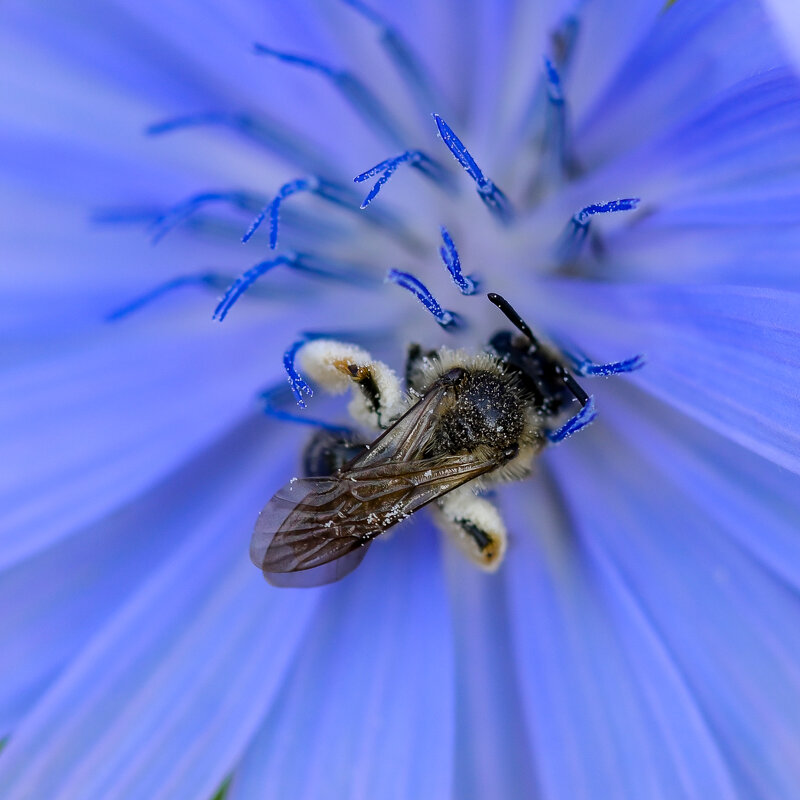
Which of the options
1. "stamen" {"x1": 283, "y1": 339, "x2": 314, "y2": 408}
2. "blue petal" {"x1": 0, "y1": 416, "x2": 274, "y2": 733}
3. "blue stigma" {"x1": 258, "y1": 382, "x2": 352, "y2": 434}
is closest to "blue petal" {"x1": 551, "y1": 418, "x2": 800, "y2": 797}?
"blue stigma" {"x1": 258, "y1": 382, "x2": 352, "y2": 434}

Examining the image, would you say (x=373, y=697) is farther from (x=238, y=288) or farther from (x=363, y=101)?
(x=363, y=101)

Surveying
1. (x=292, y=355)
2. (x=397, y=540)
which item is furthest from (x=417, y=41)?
(x=397, y=540)

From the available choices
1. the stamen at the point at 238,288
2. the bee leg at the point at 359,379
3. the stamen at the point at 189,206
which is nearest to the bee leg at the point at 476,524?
the bee leg at the point at 359,379

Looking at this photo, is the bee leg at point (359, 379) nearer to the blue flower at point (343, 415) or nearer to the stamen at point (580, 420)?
the blue flower at point (343, 415)

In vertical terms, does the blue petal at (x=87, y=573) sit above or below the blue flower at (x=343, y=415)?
below

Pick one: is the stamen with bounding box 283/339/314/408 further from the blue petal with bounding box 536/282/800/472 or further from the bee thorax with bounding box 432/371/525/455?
the blue petal with bounding box 536/282/800/472

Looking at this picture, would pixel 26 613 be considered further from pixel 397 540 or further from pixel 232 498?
pixel 397 540

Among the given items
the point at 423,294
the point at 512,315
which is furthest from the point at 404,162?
the point at 512,315
